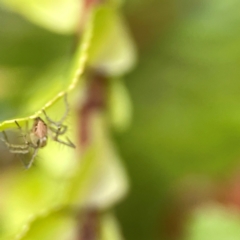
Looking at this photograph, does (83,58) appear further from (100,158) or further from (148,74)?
(148,74)

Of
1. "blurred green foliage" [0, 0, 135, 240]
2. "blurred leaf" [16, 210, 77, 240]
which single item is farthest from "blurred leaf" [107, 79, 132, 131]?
"blurred leaf" [16, 210, 77, 240]

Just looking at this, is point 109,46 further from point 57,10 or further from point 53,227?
point 53,227

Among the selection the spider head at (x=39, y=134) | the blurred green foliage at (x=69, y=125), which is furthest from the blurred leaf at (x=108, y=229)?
the spider head at (x=39, y=134)

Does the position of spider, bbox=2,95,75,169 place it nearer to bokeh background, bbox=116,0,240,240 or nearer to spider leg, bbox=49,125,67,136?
Result: spider leg, bbox=49,125,67,136

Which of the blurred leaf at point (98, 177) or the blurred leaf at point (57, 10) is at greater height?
the blurred leaf at point (57, 10)

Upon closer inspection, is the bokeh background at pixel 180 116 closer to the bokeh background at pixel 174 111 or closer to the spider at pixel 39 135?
the bokeh background at pixel 174 111

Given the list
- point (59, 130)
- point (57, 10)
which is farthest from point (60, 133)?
point (57, 10)
